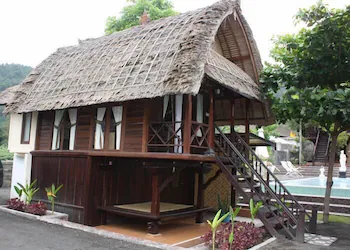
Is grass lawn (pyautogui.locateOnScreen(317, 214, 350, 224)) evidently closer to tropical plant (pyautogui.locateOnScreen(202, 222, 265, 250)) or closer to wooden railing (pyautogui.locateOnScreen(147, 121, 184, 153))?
tropical plant (pyautogui.locateOnScreen(202, 222, 265, 250))

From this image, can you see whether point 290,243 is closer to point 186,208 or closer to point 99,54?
point 186,208

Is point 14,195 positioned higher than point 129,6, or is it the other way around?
point 129,6

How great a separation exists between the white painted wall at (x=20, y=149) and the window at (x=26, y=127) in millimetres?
134

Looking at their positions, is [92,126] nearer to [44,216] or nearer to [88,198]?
[88,198]

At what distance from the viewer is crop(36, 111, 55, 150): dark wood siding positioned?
35.3 feet

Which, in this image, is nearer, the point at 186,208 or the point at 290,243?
the point at 290,243

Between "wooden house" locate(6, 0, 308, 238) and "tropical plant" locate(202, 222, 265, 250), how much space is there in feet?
5.20

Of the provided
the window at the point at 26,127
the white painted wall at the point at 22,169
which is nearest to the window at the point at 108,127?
the white painted wall at the point at 22,169

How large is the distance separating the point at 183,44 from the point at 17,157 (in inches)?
284

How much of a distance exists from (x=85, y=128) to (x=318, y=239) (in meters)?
6.43

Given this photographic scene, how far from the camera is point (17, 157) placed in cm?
1183

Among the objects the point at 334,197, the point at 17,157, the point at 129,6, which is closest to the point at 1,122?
the point at 129,6

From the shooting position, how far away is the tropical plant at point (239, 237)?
6727mm

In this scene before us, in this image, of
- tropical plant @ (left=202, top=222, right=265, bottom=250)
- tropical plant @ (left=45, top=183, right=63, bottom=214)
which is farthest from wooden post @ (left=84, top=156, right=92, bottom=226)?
tropical plant @ (left=202, top=222, right=265, bottom=250)
